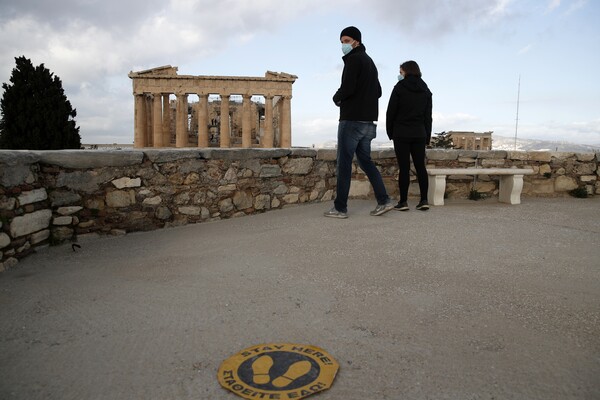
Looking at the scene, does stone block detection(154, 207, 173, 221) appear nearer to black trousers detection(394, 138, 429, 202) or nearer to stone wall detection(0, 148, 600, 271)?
stone wall detection(0, 148, 600, 271)

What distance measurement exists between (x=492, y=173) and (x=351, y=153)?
2519mm

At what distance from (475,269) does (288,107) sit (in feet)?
117

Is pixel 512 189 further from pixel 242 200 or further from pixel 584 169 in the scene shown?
pixel 242 200

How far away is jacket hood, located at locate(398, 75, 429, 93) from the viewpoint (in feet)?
18.9

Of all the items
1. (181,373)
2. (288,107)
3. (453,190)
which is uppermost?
(288,107)

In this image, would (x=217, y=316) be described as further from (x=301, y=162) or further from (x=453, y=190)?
(x=453, y=190)

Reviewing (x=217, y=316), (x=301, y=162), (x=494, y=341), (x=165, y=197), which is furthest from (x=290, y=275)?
(x=301, y=162)

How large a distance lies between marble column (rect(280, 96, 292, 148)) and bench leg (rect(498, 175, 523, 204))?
31983 millimetres

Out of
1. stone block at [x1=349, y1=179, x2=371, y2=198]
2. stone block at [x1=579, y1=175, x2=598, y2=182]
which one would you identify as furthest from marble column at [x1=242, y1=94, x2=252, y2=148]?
stone block at [x1=579, y1=175, x2=598, y2=182]

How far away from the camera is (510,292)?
3145 mm

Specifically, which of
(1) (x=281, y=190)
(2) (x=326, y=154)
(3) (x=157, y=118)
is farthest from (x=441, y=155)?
(3) (x=157, y=118)

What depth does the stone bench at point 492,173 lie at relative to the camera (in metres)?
6.40

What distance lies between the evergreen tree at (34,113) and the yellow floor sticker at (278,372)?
19.5 metres

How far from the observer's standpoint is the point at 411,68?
230 inches
